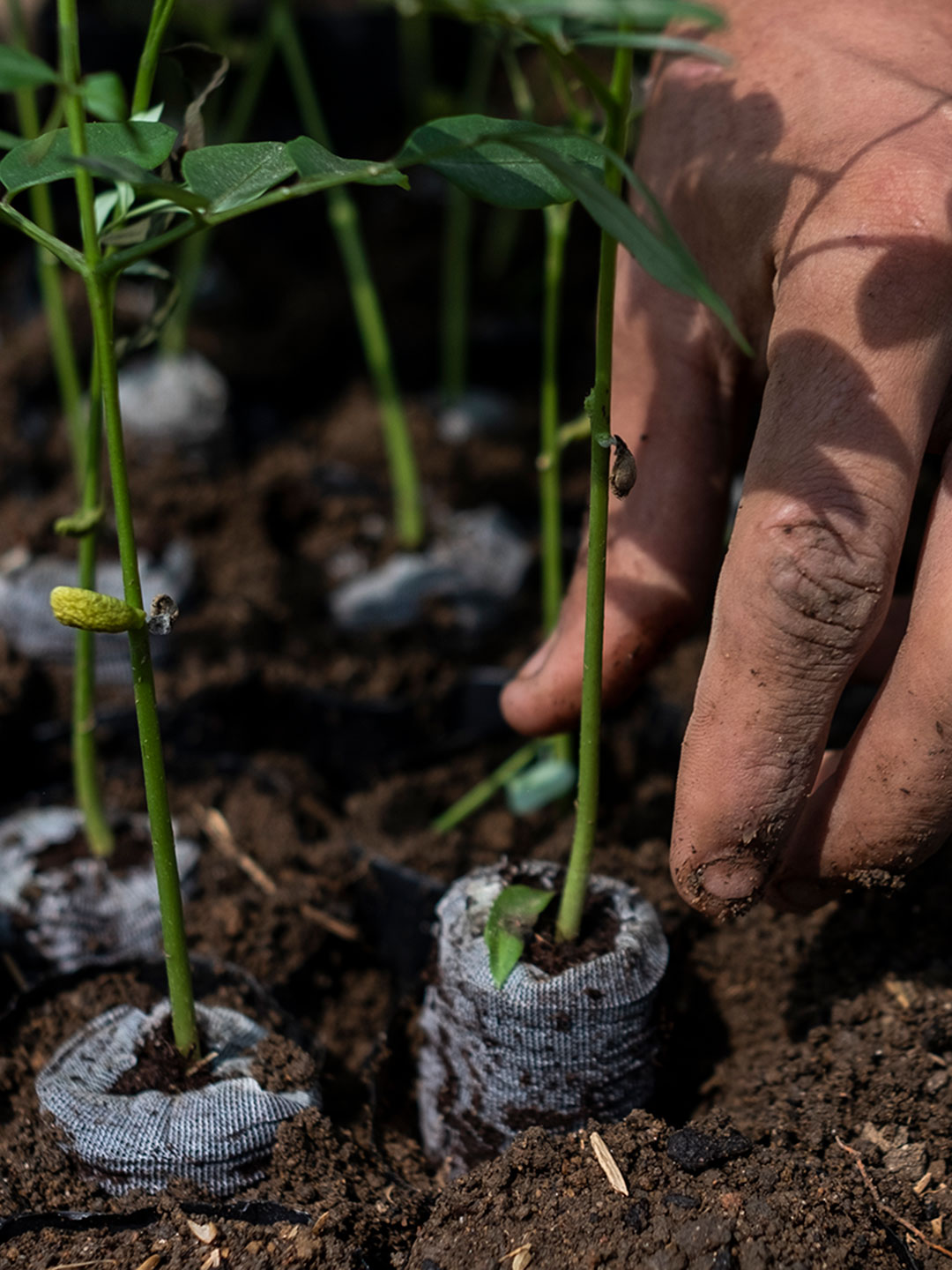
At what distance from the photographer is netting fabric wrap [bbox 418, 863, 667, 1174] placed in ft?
2.81

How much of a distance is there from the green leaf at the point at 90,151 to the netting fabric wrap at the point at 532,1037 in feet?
2.02

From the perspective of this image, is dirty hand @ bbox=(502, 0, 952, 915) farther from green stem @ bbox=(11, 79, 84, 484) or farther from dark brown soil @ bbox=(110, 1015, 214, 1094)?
green stem @ bbox=(11, 79, 84, 484)

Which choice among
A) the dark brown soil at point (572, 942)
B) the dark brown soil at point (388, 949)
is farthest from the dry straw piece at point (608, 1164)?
the dark brown soil at point (572, 942)

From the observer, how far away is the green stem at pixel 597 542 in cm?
72

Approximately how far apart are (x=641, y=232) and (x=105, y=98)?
1.52 feet

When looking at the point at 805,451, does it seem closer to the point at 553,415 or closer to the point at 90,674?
the point at 553,415

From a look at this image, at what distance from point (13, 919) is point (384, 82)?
2719 millimetres

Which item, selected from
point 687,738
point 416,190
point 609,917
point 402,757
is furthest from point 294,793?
point 416,190

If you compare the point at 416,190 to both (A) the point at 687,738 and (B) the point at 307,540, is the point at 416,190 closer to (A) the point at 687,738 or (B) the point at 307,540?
(B) the point at 307,540

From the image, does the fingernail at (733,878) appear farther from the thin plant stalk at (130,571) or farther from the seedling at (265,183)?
the thin plant stalk at (130,571)

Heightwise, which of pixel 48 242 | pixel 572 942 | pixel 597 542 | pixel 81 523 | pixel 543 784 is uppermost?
pixel 48 242

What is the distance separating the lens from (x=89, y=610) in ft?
2.24

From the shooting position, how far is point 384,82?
10.3ft

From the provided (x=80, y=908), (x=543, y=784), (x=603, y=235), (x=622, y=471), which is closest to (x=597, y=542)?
(x=622, y=471)
